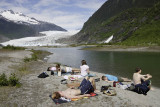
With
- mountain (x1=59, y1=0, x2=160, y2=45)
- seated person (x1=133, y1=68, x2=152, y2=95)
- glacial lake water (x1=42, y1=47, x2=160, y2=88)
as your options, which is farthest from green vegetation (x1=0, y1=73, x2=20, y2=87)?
mountain (x1=59, y1=0, x2=160, y2=45)

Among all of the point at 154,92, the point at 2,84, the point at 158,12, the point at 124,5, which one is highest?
the point at 124,5

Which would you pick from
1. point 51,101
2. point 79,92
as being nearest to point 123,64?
point 79,92

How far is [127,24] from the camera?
376 feet

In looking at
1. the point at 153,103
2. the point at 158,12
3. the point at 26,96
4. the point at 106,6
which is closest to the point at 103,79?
the point at 153,103

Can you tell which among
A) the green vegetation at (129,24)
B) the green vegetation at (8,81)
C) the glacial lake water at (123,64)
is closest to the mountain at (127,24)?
the green vegetation at (129,24)

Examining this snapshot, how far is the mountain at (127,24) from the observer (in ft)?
254

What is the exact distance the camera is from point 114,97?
10148 mm

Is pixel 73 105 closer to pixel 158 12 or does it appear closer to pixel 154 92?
pixel 154 92

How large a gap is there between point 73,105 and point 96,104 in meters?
1.17

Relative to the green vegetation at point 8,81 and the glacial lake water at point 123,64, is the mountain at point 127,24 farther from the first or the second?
the green vegetation at point 8,81

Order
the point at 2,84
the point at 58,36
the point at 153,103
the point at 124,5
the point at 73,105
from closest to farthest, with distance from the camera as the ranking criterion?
the point at 73,105, the point at 153,103, the point at 2,84, the point at 124,5, the point at 58,36

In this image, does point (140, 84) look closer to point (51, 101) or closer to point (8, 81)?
point (51, 101)

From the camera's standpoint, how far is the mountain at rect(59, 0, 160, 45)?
77.5 meters

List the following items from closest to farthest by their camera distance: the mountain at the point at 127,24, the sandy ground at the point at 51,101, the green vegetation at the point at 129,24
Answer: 1. the sandy ground at the point at 51,101
2. the green vegetation at the point at 129,24
3. the mountain at the point at 127,24
